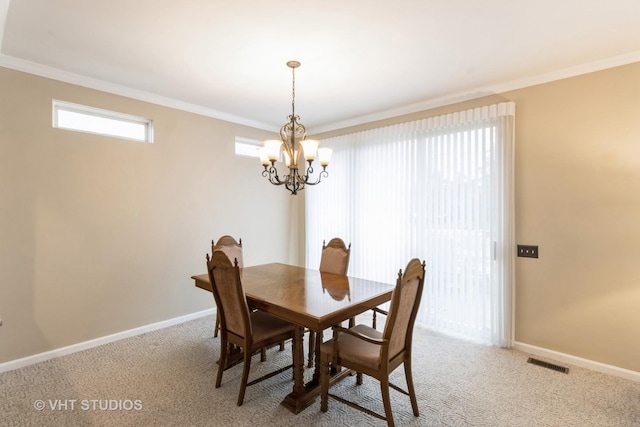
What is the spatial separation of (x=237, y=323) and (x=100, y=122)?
2.68 metres

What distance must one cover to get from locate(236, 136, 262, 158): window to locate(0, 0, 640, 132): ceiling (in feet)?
3.36

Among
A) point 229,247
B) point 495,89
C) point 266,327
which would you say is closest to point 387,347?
point 266,327

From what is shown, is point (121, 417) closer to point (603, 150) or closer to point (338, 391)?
point (338, 391)

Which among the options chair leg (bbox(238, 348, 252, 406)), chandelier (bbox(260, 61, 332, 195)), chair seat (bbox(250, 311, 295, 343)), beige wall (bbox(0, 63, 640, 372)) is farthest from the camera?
beige wall (bbox(0, 63, 640, 372))

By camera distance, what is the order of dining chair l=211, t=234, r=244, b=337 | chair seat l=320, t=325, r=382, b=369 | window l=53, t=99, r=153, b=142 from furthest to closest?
dining chair l=211, t=234, r=244, b=337 → window l=53, t=99, r=153, b=142 → chair seat l=320, t=325, r=382, b=369

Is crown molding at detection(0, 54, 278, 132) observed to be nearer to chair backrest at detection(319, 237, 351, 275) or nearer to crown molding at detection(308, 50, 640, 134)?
crown molding at detection(308, 50, 640, 134)

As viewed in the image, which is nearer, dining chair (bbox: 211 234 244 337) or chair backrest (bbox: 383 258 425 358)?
chair backrest (bbox: 383 258 425 358)

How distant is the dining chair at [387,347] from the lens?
1913 millimetres

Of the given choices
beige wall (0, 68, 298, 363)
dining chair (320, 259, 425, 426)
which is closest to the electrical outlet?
dining chair (320, 259, 425, 426)

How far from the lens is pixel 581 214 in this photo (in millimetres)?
2859

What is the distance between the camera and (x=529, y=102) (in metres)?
3.12

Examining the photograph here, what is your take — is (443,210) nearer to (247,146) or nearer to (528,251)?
(528,251)

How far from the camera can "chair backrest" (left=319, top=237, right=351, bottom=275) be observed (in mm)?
3363

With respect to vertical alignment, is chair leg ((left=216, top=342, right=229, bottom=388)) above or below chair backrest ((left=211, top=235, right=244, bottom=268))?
below
